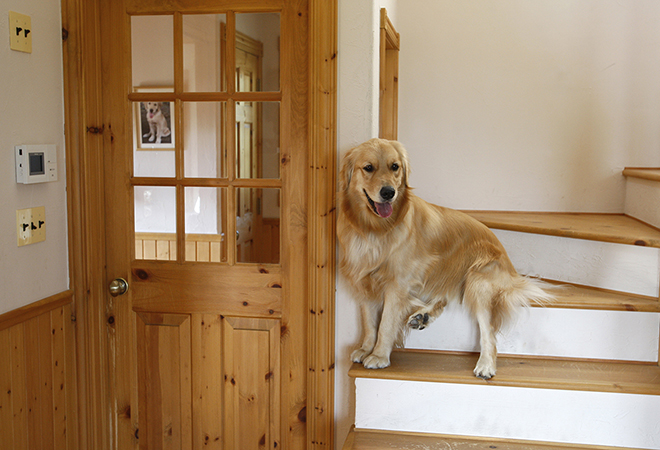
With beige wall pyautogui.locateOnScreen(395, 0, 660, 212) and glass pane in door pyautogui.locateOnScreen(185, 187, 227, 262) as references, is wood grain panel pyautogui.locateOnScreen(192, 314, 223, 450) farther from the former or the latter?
beige wall pyautogui.locateOnScreen(395, 0, 660, 212)

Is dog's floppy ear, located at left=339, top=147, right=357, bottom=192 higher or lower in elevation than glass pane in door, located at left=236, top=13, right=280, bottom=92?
lower

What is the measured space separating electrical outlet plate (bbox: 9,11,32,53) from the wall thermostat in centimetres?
33

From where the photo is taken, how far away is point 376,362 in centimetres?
188

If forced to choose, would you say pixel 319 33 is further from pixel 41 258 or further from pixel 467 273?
pixel 41 258

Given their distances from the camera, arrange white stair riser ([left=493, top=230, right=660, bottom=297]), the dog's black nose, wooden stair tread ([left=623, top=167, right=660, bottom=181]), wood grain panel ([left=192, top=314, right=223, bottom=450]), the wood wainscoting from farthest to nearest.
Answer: wooden stair tread ([left=623, top=167, right=660, bottom=181])
wood grain panel ([left=192, top=314, right=223, bottom=450])
white stair riser ([left=493, top=230, right=660, bottom=297])
the wood wainscoting
the dog's black nose

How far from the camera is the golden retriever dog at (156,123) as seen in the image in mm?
2117

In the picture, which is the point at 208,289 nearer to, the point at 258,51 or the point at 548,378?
the point at 258,51

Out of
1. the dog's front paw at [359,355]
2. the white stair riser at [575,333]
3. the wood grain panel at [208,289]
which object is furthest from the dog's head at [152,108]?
the white stair riser at [575,333]

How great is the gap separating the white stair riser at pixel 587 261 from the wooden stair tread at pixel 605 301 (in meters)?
0.06

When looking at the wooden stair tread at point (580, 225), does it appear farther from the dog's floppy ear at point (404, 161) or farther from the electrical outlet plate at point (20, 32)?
the electrical outlet plate at point (20, 32)

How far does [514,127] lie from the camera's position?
3.01 m

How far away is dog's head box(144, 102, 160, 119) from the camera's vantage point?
6.95 ft

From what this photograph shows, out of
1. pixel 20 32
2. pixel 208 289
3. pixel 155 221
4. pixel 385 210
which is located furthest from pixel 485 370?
pixel 20 32

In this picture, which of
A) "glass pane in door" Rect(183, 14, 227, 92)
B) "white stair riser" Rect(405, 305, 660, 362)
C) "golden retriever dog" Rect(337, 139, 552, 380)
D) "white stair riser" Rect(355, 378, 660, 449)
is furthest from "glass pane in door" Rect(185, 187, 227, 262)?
"white stair riser" Rect(405, 305, 660, 362)
